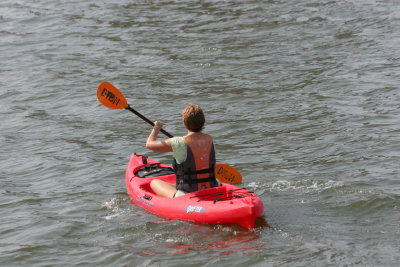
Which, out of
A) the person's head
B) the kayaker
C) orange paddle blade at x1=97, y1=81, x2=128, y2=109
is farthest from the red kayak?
orange paddle blade at x1=97, y1=81, x2=128, y2=109

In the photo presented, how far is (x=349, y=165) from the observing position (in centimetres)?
750

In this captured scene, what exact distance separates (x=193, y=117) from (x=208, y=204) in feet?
2.59

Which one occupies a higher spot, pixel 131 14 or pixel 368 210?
pixel 131 14

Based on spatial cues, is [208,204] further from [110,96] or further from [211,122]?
[211,122]

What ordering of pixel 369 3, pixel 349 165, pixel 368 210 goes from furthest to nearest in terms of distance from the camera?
pixel 369 3
pixel 349 165
pixel 368 210

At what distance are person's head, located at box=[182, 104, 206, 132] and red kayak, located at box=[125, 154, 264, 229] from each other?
60 cm

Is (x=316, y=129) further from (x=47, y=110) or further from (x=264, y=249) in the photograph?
(x=47, y=110)

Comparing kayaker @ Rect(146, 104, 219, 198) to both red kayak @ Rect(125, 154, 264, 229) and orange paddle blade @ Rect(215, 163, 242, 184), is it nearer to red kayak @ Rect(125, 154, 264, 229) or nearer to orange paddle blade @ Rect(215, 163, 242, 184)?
red kayak @ Rect(125, 154, 264, 229)

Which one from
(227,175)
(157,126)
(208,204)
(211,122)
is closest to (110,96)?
(157,126)

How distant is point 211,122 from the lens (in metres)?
9.56

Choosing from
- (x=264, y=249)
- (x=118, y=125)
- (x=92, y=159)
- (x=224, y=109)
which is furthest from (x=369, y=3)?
(x=264, y=249)

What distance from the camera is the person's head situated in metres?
5.81

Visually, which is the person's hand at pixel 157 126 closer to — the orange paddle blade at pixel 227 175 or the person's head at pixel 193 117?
the person's head at pixel 193 117

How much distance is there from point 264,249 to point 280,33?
30.4 ft
